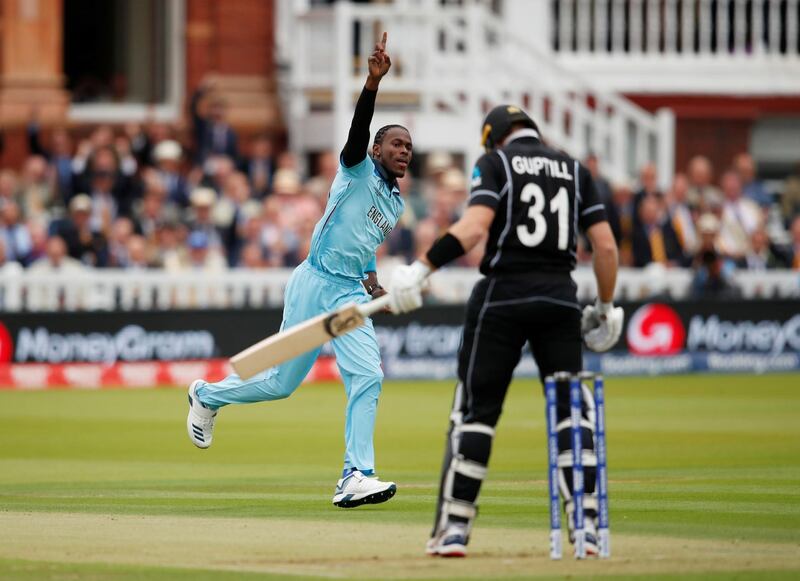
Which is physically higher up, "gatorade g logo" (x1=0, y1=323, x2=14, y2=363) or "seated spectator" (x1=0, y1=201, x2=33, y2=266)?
"seated spectator" (x1=0, y1=201, x2=33, y2=266)

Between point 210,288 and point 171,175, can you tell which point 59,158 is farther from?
point 210,288

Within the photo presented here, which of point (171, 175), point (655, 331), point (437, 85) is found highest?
point (437, 85)

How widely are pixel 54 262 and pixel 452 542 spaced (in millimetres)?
12818

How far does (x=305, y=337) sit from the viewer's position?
8609 millimetres

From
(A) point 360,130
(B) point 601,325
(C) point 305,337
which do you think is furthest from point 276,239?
(B) point 601,325

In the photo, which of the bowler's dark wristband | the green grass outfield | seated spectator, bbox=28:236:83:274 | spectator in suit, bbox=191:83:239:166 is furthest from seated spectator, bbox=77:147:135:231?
the bowler's dark wristband

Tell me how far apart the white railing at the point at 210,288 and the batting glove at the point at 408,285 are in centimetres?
1246

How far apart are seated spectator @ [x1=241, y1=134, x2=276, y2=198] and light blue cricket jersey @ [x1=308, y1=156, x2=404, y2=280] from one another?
12.4m

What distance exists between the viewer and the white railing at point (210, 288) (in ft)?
66.4

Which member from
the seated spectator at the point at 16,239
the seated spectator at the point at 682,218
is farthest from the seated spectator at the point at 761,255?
the seated spectator at the point at 16,239

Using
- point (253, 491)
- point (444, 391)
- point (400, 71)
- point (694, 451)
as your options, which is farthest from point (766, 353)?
point (253, 491)

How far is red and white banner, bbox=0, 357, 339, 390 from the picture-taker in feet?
65.8

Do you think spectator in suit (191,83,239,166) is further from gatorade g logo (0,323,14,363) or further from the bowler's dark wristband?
the bowler's dark wristband

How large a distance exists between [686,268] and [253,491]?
12739 mm
